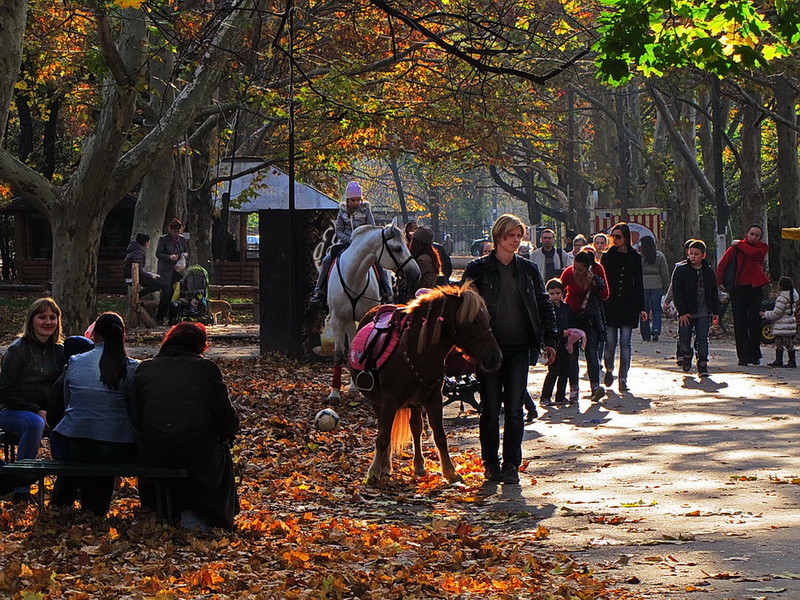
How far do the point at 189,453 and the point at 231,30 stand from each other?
12.4 m

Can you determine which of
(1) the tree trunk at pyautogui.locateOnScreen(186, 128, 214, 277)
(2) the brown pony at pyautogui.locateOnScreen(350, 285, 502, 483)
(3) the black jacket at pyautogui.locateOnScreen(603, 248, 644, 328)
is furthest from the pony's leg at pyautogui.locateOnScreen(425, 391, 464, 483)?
(1) the tree trunk at pyautogui.locateOnScreen(186, 128, 214, 277)

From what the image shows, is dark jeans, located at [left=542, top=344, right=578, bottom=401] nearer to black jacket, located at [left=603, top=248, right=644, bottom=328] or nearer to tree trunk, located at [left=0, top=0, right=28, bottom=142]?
black jacket, located at [left=603, top=248, right=644, bottom=328]

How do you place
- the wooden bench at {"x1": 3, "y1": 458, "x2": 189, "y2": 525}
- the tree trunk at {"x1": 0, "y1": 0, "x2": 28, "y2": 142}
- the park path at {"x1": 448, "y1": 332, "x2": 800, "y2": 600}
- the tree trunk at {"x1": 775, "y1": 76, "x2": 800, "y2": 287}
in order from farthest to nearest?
1. the tree trunk at {"x1": 775, "y1": 76, "x2": 800, "y2": 287}
2. the tree trunk at {"x1": 0, "y1": 0, "x2": 28, "y2": 142}
3. the wooden bench at {"x1": 3, "y1": 458, "x2": 189, "y2": 525}
4. the park path at {"x1": 448, "y1": 332, "x2": 800, "y2": 600}

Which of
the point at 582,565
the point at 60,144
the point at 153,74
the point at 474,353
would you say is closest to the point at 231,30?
the point at 153,74

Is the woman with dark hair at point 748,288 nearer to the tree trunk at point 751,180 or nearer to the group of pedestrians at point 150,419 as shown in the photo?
the tree trunk at point 751,180

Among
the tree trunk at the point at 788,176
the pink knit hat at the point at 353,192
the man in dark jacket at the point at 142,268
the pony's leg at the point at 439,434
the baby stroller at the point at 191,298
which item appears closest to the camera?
the pony's leg at the point at 439,434

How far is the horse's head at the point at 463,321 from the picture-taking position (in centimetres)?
1042

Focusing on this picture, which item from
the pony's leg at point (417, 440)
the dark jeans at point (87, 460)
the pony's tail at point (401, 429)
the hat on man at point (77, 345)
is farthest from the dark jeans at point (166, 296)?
the dark jeans at point (87, 460)

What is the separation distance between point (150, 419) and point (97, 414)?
413 millimetres

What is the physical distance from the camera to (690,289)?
738 inches

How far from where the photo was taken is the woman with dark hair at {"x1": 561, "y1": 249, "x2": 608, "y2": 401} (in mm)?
16625

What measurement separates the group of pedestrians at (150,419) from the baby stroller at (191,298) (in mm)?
18563

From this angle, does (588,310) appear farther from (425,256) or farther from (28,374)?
(28,374)

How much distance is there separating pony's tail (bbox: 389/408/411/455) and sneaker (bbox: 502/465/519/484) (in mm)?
780
